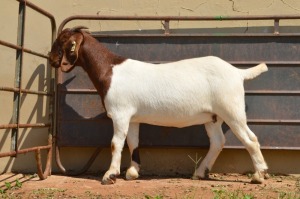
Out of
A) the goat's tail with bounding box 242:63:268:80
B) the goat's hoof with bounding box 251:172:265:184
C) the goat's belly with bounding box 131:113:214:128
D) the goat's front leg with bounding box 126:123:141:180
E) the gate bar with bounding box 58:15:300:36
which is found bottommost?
the goat's hoof with bounding box 251:172:265:184

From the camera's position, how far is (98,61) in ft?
16.4

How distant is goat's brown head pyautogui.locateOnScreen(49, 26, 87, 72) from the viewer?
5039 millimetres

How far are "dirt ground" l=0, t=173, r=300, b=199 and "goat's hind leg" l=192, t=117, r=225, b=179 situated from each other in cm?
12

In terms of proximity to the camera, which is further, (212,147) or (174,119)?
(212,147)

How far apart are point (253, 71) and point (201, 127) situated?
0.87 metres

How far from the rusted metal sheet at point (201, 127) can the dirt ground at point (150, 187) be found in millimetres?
404

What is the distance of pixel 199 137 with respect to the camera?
5242mm

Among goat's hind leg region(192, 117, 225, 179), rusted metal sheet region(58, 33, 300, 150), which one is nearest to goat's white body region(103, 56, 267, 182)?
goat's hind leg region(192, 117, 225, 179)

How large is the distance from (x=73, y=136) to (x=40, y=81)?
0.78 meters

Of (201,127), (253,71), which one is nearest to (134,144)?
(201,127)

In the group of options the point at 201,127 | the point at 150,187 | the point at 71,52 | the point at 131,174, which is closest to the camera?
the point at 150,187

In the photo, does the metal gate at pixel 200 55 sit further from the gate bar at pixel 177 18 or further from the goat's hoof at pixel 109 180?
the goat's hoof at pixel 109 180

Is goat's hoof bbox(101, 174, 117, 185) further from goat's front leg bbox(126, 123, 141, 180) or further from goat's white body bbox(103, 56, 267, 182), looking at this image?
goat's front leg bbox(126, 123, 141, 180)

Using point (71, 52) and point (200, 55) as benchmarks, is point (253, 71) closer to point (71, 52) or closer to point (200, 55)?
point (200, 55)
